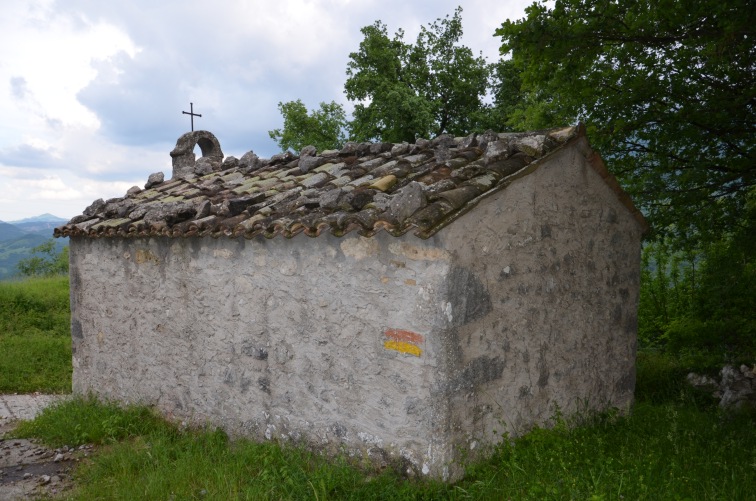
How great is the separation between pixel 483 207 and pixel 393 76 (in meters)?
19.8

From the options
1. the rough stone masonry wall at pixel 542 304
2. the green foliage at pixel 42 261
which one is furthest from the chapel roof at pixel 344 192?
the green foliage at pixel 42 261

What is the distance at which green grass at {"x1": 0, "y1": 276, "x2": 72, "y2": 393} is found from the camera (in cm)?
1055

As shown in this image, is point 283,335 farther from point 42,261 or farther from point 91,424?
point 42,261

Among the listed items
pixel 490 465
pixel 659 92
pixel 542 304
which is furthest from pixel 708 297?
pixel 490 465

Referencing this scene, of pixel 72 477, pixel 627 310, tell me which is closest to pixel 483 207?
pixel 627 310

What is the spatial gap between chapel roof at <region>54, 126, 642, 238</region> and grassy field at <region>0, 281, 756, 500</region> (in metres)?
1.87

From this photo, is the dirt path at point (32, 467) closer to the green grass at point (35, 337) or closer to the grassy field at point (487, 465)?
the grassy field at point (487, 465)

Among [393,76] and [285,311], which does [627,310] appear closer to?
[285,311]

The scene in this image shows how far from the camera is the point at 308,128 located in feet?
83.9

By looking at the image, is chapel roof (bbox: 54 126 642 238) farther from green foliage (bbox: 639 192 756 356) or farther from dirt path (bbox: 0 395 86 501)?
green foliage (bbox: 639 192 756 356)

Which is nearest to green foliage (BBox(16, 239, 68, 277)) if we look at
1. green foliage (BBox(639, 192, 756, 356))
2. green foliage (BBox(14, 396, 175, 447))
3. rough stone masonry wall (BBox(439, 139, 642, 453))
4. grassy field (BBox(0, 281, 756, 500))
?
green foliage (BBox(14, 396, 175, 447))

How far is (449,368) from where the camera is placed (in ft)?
13.9

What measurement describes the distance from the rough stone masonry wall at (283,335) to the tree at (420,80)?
622 inches

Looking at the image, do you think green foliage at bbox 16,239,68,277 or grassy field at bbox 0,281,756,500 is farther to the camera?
green foliage at bbox 16,239,68,277
